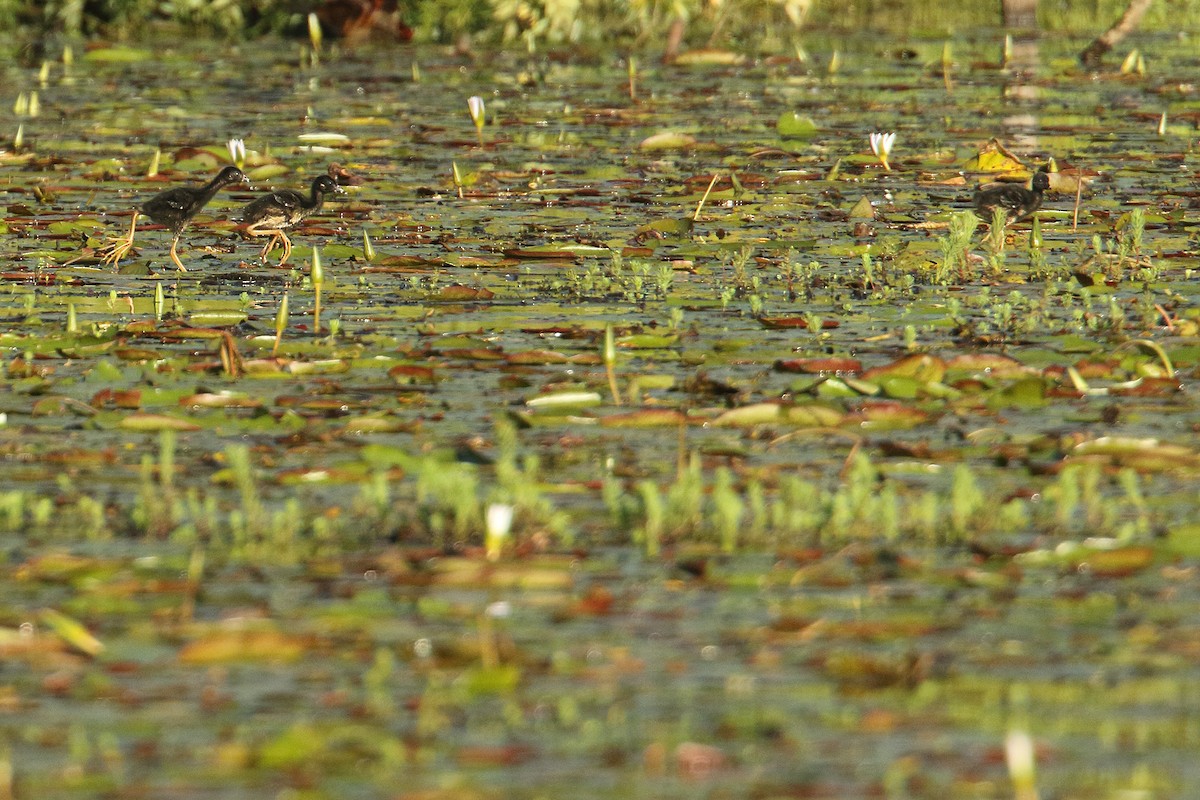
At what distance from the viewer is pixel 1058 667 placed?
4.66 m

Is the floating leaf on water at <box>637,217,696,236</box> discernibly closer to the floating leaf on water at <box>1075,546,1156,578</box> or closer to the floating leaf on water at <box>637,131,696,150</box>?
the floating leaf on water at <box>637,131,696,150</box>

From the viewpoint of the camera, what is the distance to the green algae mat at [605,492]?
14.0 ft

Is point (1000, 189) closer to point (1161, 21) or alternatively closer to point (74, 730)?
point (74, 730)

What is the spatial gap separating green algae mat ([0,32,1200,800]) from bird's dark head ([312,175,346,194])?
22 centimetres

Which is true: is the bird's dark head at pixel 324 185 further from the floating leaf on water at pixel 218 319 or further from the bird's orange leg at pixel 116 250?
the floating leaf on water at pixel 218 319

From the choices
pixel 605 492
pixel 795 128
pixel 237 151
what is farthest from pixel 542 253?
pixel 795 128

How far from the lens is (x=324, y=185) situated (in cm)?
1079

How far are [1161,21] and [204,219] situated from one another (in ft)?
52.8

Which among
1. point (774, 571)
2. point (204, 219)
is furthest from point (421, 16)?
point (774, 571)

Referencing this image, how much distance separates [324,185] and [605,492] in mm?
5323

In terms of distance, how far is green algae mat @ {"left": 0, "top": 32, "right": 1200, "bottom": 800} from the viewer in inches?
168

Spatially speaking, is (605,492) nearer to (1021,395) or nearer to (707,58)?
(1021,395)

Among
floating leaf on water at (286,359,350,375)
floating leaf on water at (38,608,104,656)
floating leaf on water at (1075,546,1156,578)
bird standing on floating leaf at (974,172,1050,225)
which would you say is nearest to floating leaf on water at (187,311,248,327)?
floating leaf on water at (286,359,350,375)

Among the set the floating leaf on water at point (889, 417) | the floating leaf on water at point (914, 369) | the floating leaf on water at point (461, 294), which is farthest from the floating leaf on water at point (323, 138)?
the floating leaf on water at point (889, 417)
